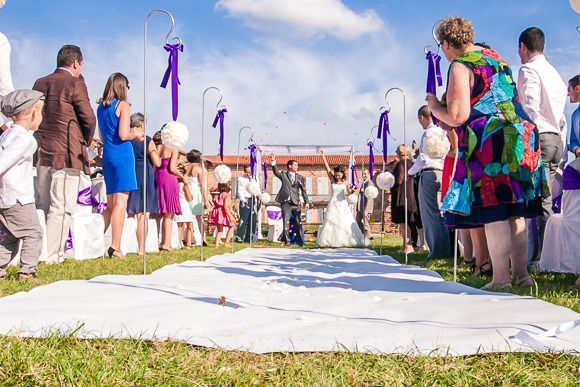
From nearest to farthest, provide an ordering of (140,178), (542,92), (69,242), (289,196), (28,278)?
1. (28,278)
2. (542,92)
3. (69,242)
4. (140,178)
5. (289,196)

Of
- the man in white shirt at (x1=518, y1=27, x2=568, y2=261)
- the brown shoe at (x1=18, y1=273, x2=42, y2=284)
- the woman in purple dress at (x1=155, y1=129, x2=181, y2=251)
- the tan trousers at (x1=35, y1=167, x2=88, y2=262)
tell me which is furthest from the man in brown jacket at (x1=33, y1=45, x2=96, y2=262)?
the man in white shirt at (x1=518, y1=27, x2=568, y2=261)

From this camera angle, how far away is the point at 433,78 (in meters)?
5.94

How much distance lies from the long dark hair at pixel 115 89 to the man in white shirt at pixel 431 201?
3.42m

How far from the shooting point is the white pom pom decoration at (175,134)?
587cm

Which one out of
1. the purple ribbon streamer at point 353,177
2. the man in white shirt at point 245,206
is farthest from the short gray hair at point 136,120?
the purple ribbon streamer at point 353,177

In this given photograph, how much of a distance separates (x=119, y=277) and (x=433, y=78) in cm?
379

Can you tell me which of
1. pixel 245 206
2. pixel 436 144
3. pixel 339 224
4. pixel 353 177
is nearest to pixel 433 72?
pixel 436 144

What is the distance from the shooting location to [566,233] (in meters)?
4.88

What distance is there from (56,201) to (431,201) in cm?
415

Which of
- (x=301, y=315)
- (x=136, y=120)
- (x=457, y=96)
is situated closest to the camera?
(x=301, y=315)

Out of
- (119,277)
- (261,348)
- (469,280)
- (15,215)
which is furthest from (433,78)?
(261,348)

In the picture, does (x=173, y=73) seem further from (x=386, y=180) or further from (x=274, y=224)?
(x=274, y=224)

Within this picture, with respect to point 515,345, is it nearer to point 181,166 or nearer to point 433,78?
point 433,78

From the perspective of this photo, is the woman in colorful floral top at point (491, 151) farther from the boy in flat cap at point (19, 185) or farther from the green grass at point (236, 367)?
the boy in flat cap at point (19, 185)
